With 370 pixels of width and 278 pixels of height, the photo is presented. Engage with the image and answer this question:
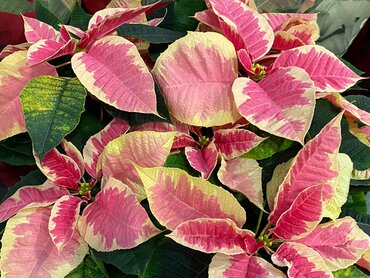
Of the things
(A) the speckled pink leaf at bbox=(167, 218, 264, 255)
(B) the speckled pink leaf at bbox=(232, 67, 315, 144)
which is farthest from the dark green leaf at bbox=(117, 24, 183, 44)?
(A) the speckled pink leaf at bbox=(167, 218, 264, 255)

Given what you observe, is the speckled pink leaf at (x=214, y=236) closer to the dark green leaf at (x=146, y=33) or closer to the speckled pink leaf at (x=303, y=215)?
the speckled pink leaf at (x=303, y=215)

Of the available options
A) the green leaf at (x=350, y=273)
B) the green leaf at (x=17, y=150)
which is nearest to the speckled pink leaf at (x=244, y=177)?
the green leaf at (x=350, y=273)

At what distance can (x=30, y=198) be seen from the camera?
575 mm

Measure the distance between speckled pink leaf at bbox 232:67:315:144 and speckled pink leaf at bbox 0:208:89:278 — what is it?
206 millimetres

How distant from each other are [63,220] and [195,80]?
0.61 ft

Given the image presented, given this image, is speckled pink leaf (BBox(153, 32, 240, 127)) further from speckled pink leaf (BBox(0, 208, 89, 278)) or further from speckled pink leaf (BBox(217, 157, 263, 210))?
speckled pink leaf (BBox(0, 208, 89, 278))

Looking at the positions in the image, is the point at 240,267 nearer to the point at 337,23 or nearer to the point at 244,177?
the point at 244,177

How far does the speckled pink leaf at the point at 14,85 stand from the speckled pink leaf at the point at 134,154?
0.09m

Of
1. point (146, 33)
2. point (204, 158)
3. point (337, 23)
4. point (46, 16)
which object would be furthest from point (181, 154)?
point (337, 23)

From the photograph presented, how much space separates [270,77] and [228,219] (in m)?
0.16

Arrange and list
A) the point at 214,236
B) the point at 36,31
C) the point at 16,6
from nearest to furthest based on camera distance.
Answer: the point at 214,236, the point at 36,31, the point at 16,6

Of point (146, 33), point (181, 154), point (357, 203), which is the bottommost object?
point (357, 203)

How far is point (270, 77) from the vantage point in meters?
0.58

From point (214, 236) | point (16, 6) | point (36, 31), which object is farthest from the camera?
point (16, 6)
